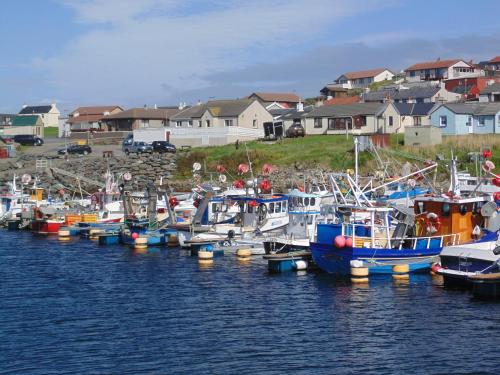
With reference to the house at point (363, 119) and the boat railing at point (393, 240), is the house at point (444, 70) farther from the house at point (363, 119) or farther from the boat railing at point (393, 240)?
the boat railing at point (393, 240)

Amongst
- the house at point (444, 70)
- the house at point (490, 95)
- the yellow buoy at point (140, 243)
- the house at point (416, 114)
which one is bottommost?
the yellow buoy at point (140, 243)

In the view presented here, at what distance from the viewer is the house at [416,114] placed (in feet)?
323

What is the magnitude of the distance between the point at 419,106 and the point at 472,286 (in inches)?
2491

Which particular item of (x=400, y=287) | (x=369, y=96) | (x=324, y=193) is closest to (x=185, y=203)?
(x=324, y=193)

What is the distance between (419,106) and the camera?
330 ft

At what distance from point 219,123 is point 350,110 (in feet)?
59.3

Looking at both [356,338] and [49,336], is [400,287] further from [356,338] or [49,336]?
[49,336]

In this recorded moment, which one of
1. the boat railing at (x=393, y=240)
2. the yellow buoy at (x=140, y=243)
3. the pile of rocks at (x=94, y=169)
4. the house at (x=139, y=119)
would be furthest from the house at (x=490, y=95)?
the boat railing at (x=393, y=240)

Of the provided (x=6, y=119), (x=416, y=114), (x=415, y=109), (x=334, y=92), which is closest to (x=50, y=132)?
(x=6, y=119)

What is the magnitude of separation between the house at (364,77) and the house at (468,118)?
75996 mm

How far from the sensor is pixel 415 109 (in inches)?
3944

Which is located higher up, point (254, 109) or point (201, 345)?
point (254, 109)

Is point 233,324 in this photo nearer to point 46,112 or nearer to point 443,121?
point 443,121

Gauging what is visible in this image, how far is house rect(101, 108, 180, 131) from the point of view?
425 ft
